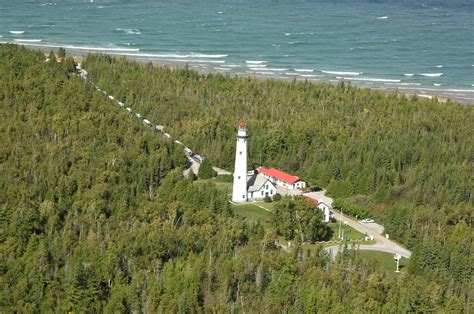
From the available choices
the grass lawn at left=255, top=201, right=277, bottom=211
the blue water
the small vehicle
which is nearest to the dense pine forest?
the small vehicle

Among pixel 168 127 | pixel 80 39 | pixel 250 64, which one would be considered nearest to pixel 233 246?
pixel 168 127

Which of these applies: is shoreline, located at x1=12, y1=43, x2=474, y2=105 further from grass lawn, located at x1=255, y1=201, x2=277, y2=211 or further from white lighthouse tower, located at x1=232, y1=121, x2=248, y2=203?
white lighthouse tower, located at x1=232, y1=121, x2=248, y2=203

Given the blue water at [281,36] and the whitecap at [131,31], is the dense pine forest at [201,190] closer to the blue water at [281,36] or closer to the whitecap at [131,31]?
the blue water at [281,36]

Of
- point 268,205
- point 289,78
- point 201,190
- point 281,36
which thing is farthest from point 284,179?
point 281,36

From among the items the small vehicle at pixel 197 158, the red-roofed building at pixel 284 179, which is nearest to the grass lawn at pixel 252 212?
the red-roofed building at pixel 284 179

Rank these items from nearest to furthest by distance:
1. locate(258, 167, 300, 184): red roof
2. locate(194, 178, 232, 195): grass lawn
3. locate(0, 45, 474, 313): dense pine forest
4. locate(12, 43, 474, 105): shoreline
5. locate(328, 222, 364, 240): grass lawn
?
locate(0, 45, 474, 313): dense pine forest
locate(328, 222, 364, 240): grass lawn
locate(194, 178, 232, 195): grass lawn
locate(258, 167, 300, 184): red roof
locate(12, 43, 474, 105): shoreline

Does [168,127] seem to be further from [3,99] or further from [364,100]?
[364,100]
